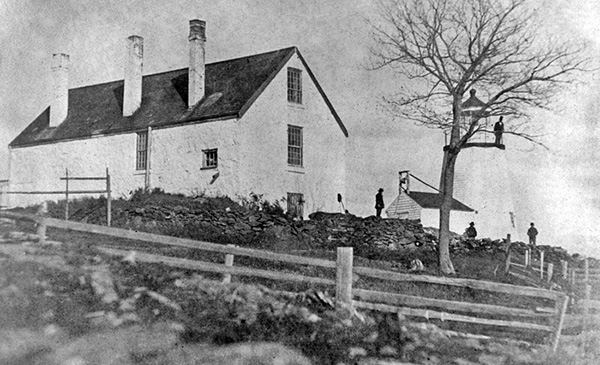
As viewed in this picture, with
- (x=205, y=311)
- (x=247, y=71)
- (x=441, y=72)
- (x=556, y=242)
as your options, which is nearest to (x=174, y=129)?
(x=247, y=71)

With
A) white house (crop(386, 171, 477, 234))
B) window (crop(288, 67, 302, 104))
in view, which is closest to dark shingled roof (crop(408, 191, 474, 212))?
white house (crop(386, 171, 477, 234))

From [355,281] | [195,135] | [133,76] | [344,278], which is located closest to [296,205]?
[355,281]

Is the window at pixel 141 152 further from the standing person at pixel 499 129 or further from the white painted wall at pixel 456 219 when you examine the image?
the white painted wall at pixel 456 219

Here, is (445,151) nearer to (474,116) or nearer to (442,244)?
(474,116)

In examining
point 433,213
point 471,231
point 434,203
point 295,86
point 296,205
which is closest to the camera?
point 296,205

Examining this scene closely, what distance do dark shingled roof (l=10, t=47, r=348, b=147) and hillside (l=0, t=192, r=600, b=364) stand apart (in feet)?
3.38

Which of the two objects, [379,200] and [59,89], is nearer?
[59,89]

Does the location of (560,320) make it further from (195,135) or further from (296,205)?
(195,135)

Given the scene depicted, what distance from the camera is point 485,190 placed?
44.1ft

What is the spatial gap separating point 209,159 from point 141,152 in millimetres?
590

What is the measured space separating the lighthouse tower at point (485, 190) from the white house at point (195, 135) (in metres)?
5.27

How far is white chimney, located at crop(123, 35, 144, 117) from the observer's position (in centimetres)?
542

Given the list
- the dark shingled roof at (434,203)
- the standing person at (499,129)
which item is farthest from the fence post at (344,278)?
the dark shingled roof at (434,203)

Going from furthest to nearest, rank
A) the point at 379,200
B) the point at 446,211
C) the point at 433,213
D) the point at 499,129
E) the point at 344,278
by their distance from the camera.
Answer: the point at 433,213, the point at 446,211, the point at 499,129, the point at 379,200, the point at 344,278
